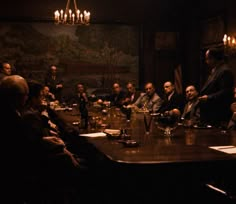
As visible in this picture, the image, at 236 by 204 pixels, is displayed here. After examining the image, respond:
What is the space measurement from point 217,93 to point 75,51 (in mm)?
6967

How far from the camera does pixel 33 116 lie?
11.2 ft

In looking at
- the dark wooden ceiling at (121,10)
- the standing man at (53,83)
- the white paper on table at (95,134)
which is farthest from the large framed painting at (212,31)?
the white paper on table at (95,134)

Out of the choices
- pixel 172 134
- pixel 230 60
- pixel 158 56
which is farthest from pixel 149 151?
pixel 158 56

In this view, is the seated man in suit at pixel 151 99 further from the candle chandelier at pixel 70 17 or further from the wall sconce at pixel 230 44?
the candle chandelier at pixel 70 17

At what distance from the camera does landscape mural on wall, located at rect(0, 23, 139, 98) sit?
11.1m

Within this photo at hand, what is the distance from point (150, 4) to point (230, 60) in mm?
3729

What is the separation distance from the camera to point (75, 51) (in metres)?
11.5

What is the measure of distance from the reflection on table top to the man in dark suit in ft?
3.11

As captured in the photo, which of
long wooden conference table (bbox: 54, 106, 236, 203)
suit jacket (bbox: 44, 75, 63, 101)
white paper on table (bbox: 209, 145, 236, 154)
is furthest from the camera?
suit jacket (bbox: 44, 75, 63, 101)

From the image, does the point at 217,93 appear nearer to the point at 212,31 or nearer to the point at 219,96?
the point at 219,96

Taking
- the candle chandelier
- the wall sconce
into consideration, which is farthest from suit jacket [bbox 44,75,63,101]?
the wall sconce

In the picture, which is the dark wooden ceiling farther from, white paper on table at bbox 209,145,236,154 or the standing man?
white paper on table at bbox 209,145,236,154

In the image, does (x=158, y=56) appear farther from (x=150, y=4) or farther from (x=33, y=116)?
(x=33, y=116)

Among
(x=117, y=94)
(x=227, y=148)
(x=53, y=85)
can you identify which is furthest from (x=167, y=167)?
(x=53, y=85)
